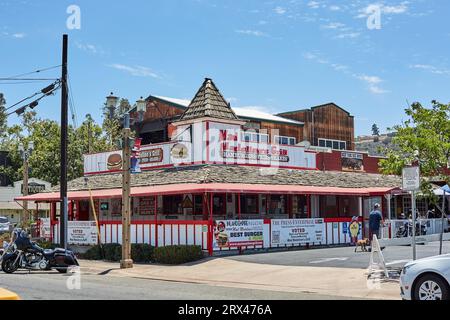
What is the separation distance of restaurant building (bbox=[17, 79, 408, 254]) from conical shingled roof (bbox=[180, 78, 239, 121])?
6 cm

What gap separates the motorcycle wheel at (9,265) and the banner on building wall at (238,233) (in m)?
6.67

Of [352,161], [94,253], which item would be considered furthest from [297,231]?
[352,161]

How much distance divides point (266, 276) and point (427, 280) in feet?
23.1

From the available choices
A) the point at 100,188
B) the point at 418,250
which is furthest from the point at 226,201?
the point at 418,250

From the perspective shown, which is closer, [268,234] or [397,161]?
[397,161]

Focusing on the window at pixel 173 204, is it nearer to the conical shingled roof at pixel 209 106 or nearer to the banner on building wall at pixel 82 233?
the banner on building wall at pixel 82 233

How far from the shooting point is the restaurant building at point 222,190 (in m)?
22.7

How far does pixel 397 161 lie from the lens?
54.6ft

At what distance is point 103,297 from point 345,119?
34078mm

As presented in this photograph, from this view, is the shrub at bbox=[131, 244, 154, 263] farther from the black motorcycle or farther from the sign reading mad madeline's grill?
the sign reading mad madeline's grill

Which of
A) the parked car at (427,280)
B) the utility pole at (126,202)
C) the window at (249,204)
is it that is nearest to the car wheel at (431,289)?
the parked car at (427,280)

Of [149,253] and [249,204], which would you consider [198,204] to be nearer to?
[249,204]
